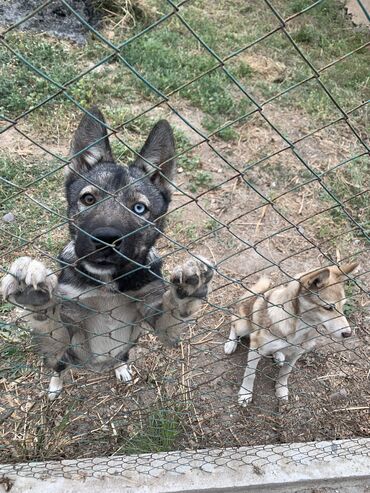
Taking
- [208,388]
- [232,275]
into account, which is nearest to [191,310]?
[208,388]

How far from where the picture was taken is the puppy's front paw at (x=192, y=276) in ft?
7.29

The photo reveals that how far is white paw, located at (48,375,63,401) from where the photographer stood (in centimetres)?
334

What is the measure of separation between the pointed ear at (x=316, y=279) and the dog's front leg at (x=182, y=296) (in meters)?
0.96

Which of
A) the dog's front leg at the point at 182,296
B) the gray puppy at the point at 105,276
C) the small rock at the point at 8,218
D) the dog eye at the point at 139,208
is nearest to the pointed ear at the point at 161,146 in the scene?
the gray puppy at the point at 105,276

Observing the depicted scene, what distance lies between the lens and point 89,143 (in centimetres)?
292

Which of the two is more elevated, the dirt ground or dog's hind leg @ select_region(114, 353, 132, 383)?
the dirt ground

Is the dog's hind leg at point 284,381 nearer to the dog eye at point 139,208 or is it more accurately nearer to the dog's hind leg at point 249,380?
the dog's hind leg at point 249,380

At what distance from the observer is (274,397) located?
380cm

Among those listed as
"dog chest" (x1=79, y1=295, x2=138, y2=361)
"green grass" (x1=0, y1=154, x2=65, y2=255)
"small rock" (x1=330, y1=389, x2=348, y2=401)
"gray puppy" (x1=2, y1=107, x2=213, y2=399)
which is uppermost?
"gray puppy" (x1=2, y1=107, x2=213, y2=399)

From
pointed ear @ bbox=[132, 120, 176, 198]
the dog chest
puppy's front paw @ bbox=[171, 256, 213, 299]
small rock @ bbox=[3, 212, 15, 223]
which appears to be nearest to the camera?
puppy's front paw @ bbox=[171, 256, 213, 299]

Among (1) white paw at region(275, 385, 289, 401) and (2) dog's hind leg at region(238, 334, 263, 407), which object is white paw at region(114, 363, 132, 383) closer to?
(2) dog's hind leg at region(238, 334, 263, 407)

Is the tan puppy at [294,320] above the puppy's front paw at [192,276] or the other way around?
the other way around

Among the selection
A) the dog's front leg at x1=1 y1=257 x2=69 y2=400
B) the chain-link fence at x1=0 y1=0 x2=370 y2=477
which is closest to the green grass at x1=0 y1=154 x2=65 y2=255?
the chain-link fence at x1=0 y1=0 x2=370 y2=477

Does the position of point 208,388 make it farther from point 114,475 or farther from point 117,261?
point 117,261
